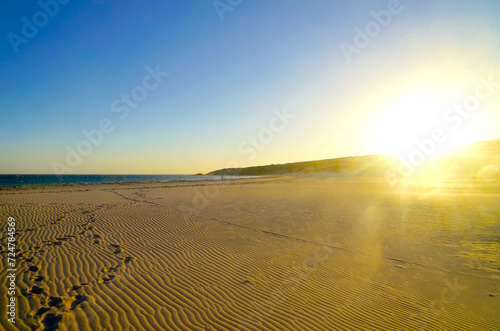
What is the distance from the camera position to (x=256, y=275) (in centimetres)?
570

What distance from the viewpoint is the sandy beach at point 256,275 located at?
159 inches

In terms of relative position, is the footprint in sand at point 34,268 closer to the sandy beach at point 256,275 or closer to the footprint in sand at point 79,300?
the sandy beach at point 256,275

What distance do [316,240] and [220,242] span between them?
3.57 m

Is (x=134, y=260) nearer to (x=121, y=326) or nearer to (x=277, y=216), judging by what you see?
(x=121, y=326)

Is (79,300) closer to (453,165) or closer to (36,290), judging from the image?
(36,290)

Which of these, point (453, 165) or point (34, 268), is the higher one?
point (453, 165)

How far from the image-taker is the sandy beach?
13.3 feet

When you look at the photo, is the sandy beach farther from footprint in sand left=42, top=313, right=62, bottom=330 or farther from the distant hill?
A: the distant hill

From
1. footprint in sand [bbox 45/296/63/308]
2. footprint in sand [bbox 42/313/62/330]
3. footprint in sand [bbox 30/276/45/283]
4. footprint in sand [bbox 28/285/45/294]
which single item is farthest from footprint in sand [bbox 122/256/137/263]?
footprint in sand [bbox 42/313/62/330]

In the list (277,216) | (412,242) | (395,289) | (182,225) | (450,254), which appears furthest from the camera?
(277,216)

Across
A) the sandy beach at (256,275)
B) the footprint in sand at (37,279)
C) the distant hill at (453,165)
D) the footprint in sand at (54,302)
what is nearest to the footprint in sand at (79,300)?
the sandy beach at (256,275)

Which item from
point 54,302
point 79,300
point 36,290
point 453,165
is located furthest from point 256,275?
point 453,165

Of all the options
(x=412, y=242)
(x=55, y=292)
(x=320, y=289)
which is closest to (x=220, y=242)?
(x=320, y=289)

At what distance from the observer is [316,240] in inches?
334
